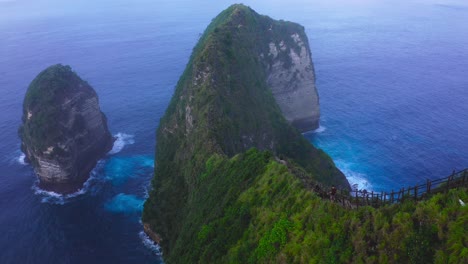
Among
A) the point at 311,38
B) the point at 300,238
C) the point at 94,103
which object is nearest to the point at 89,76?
the point at 94,103

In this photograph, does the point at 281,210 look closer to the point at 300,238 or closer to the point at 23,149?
the point at 300,238

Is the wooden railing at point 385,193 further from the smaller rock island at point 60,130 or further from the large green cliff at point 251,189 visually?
the smaller rock island at point 60,130

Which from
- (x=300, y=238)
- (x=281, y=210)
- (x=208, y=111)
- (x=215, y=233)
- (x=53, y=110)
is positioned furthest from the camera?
Answer: (x=53, y=110)

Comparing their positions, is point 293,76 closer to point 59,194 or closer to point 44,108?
point 44,108

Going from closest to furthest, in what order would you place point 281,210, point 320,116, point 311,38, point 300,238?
point 300,238, point 281,210, point 320,116, point 311,38

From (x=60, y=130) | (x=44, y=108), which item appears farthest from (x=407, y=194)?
(x=44, y=108)

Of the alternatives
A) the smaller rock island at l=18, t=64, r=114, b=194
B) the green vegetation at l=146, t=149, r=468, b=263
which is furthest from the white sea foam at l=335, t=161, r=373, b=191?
the smaller rock island at l=18, t=64, r=114, b=194
